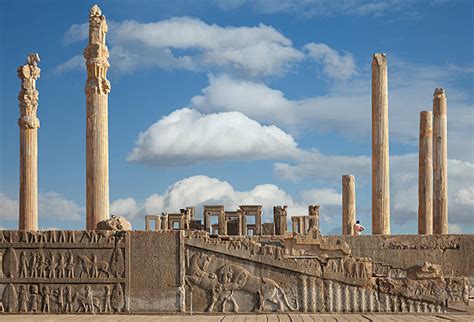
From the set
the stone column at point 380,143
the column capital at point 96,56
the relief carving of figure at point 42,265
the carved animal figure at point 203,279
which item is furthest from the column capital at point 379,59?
the relief carving of figure at point 42,265

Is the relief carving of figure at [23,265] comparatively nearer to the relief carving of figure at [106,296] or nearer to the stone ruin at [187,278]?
the stone ruin at [187,278]

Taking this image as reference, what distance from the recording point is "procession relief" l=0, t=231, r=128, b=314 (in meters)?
21.5

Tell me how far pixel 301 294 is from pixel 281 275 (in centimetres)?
70

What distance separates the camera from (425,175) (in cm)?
3447

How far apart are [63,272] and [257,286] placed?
16.5ft

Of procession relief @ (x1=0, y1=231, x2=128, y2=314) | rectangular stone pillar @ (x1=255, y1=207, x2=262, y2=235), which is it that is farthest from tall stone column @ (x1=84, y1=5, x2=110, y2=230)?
rectangular stone pillar @ (x1=255, y1=207, x2=262, y2=235)

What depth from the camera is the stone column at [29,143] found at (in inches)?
1261

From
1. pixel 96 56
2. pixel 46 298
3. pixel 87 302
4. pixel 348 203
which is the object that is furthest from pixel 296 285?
pixel 348 203

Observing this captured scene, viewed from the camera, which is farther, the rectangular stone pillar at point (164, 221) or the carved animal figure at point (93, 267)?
the rectangular stone pillar at point (164, 221)

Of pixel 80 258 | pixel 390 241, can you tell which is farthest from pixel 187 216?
pixel 80 258

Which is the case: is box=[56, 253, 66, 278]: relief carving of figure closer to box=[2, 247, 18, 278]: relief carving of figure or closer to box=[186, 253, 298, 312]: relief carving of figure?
box=[2, 247, 18, 278]: relief carving of figure

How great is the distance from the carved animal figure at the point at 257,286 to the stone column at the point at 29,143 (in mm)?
12856

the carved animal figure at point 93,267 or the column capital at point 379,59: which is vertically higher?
the column capital at point 379,59

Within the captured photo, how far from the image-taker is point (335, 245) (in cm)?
2588
